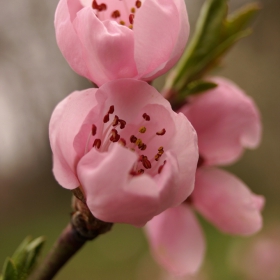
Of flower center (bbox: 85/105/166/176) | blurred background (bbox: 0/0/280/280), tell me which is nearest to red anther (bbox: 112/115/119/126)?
flower center (bbox: 85/105/166/176)

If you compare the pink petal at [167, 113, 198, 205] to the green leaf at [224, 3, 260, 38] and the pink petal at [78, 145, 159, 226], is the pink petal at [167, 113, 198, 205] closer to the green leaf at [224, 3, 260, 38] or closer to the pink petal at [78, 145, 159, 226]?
the pink petal at [78, 145, 159, 226]

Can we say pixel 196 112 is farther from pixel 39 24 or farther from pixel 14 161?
pixel 14 161

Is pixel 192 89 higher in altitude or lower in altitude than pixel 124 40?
lower

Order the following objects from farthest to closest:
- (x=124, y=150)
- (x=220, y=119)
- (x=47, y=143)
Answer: (x=47, y=143)
(x=220, y=119)
(x=124, y=150)

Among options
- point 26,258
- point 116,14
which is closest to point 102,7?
point 116,14

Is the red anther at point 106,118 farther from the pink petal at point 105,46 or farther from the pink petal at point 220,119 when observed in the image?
the pink petal at point 220,119

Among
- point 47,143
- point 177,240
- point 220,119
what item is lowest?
point 47,143

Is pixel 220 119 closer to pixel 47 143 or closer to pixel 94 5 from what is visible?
pixel 94 5
